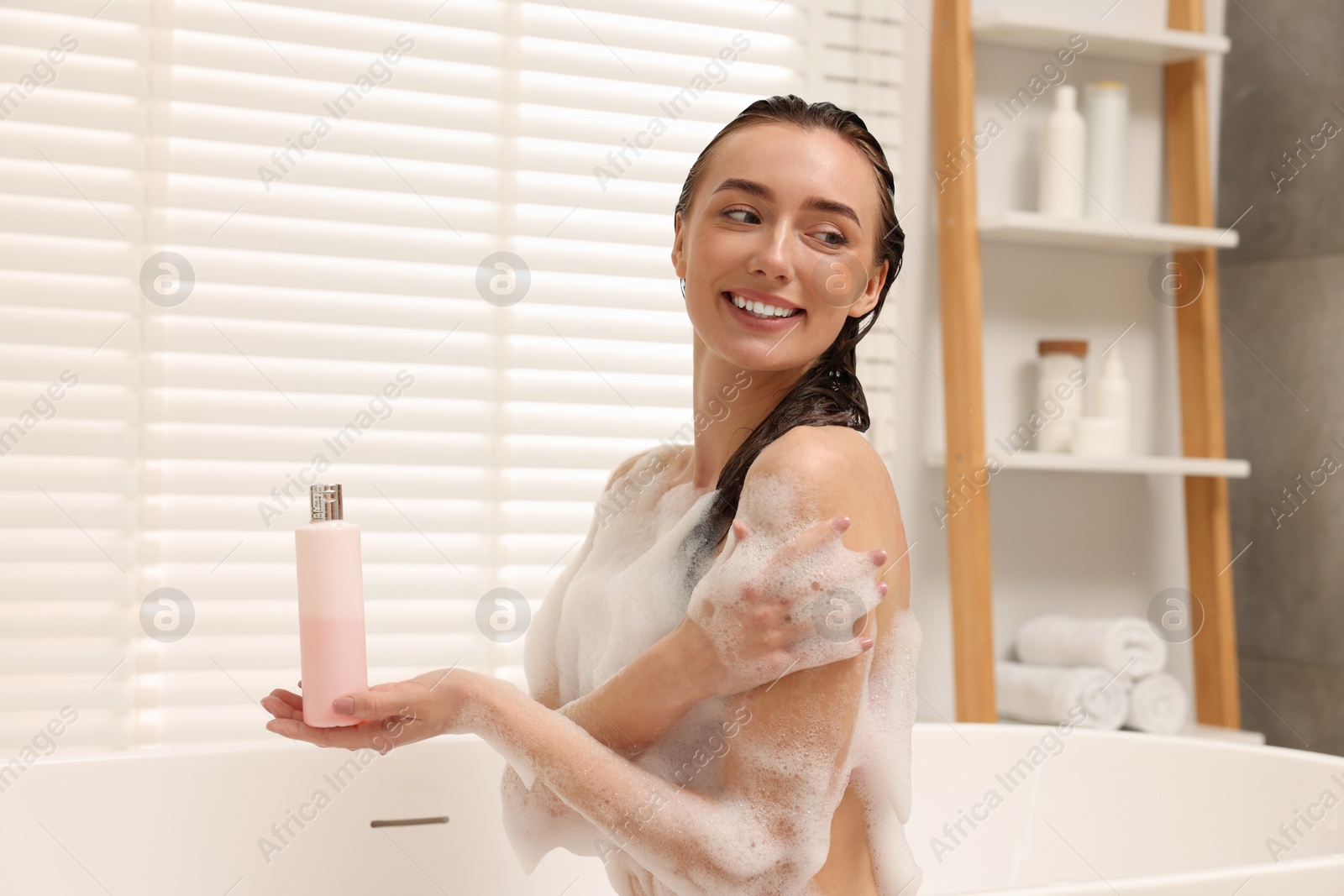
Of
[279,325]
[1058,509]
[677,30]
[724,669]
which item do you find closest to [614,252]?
[677,30]

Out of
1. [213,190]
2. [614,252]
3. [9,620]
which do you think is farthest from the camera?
[614,252]

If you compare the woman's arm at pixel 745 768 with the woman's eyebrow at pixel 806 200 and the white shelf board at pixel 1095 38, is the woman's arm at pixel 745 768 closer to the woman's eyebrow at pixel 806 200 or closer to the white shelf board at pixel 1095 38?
the woman's eyebrow at pixel 806 200

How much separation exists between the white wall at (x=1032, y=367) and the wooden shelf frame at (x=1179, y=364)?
0.04 meters

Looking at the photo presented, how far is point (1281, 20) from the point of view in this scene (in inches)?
83.9

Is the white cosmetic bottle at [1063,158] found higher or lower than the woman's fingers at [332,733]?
higher

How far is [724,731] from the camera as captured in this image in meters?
0.97

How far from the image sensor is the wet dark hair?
1051 mm

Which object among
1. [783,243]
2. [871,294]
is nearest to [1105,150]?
[871,294]

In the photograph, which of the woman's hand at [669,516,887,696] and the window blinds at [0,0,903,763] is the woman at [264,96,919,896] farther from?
the window blinds at [0,0,903,763]

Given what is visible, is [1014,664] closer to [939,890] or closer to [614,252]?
[939,890]

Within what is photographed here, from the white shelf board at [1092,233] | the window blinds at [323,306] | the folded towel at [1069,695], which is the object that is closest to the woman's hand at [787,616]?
the window blinds at [323,306]

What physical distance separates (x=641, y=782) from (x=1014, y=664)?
3.85 feet

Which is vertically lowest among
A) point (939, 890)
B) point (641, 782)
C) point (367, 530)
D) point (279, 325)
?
point (939, 890)

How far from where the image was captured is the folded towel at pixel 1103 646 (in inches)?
71.6
